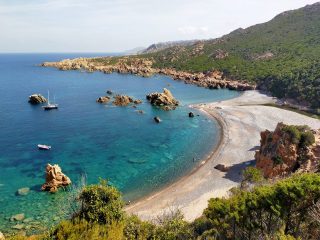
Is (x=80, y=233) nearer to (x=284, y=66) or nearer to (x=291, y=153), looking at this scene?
(x=291, y=153)

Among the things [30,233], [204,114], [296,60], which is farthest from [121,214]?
[296,60]

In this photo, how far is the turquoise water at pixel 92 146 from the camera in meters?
53.0

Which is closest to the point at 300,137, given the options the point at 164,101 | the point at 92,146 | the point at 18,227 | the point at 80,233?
the point at 80,233

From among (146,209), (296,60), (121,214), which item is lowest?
(146,209)

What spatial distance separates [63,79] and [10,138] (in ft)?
363

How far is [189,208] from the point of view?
4803 centimetres

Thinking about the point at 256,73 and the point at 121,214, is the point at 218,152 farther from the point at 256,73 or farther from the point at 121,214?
the point at 256,73

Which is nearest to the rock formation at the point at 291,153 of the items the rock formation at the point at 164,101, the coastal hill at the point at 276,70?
the coastal hill at the point at 276,70

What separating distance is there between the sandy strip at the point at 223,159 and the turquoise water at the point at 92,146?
301 centimetres

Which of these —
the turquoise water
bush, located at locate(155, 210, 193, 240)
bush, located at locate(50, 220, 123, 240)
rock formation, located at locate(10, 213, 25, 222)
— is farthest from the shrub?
rock formation, located at locate(10, 213, 25, 222)

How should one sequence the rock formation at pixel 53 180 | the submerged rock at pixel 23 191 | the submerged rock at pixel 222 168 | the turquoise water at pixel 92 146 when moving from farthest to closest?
the submerged rock at pixel 222 168
the turquoise water at pixel 92 146
the rock formation at pixel 53 180
the submerged rock at pixel 23 191

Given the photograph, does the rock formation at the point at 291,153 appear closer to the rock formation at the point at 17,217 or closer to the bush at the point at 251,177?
the bush at the point at 251,177

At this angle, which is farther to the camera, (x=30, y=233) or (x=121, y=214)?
(x=30, y=233)

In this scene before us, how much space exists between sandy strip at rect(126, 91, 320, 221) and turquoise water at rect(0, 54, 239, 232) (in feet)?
9.86
